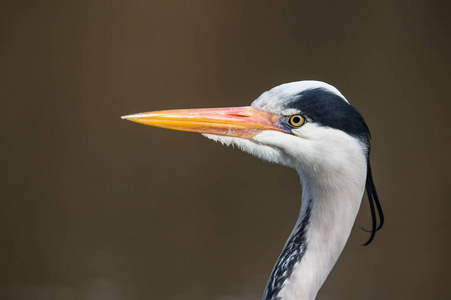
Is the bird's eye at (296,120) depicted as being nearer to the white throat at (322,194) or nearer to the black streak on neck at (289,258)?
the white throat at (322,194)

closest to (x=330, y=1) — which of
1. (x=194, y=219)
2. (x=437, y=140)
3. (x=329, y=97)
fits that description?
(x=437, y=140)

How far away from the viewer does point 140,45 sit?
3.35 metres

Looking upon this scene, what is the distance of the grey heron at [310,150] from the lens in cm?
134

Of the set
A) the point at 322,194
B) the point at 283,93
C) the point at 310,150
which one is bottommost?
the point at 322,194

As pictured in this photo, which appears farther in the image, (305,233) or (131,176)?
(131,176)

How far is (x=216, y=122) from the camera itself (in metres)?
1.42

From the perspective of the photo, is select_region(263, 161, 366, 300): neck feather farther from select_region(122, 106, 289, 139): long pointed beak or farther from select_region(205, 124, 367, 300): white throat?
select_region(122, 106, 289, 139): long pointed beak

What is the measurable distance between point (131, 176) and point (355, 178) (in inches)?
91.0

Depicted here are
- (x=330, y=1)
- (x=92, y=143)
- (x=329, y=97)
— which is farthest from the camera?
(x=92, y=143)

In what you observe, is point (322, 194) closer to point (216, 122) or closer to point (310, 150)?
point (310, 150)

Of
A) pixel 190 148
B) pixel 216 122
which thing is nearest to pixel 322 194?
pixel 216 122

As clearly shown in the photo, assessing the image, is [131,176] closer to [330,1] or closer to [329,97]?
[330,1]

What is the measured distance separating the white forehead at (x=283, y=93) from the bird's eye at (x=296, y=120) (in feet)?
0.06

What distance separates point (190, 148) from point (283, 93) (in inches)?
81.7
